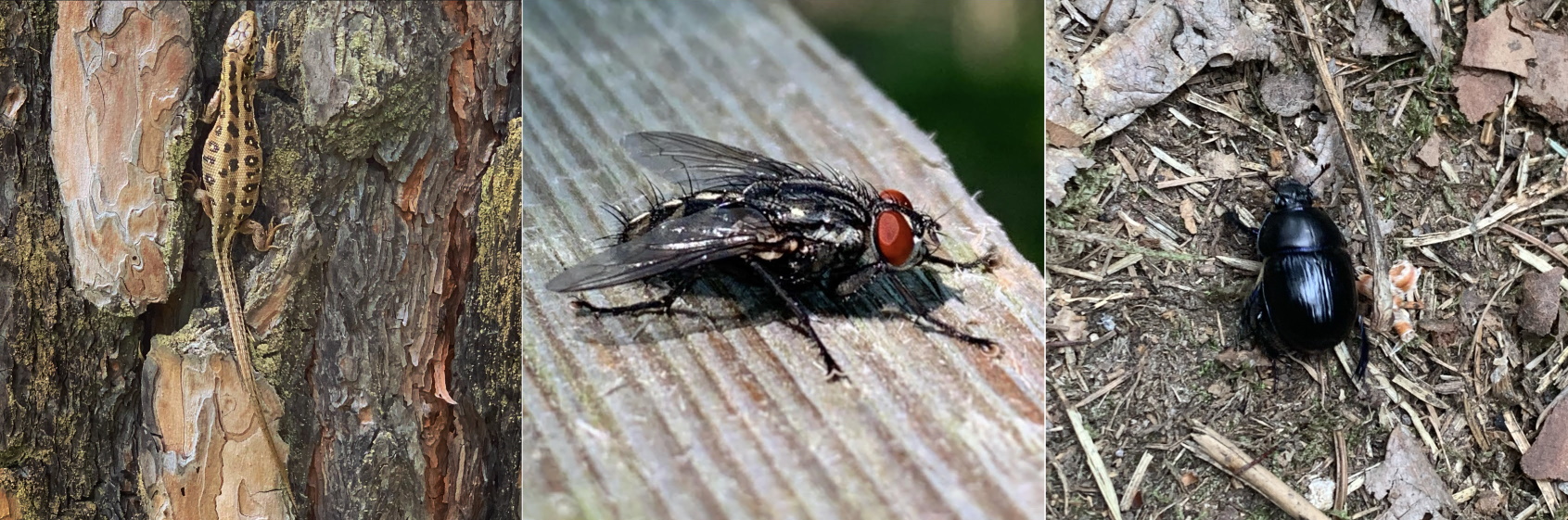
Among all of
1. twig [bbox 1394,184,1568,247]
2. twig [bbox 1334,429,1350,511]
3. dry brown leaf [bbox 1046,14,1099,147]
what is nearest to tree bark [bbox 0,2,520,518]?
dry brown leaf [bbox 1046,14,1099,147]

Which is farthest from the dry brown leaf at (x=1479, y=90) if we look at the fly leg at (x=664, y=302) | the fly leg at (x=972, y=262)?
the fly leg at (x=664, y=302)

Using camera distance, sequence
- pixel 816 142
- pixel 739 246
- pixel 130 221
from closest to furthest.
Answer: pixel 739 246, pixel 816 142, pixel 130 221

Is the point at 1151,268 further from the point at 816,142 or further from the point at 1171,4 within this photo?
the point at 816,142

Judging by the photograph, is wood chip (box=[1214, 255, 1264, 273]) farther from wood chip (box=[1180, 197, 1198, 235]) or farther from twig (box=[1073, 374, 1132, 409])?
twig (box=[1073, 374, 1132, 409])

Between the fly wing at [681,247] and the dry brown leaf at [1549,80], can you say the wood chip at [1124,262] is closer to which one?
the fly wing at [681,247]

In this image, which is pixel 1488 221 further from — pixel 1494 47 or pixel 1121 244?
pixel 1121 244

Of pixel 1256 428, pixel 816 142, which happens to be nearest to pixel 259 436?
pixel 816 142
